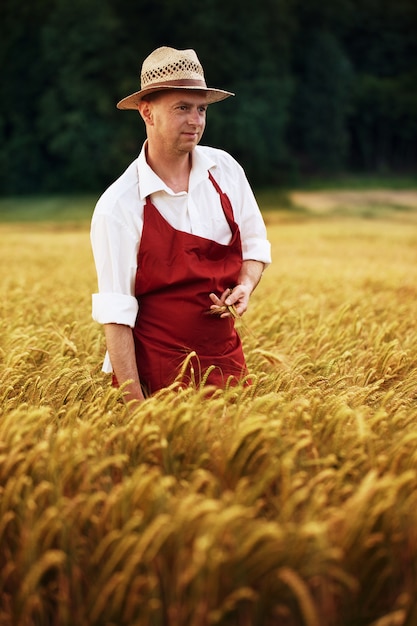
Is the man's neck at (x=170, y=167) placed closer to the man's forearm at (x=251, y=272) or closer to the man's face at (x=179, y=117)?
the man's face at (x=179, y=117)

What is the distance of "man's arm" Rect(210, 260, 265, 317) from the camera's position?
11.0ft

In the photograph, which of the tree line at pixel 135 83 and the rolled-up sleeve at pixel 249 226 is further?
the tree line at pixel 135 83

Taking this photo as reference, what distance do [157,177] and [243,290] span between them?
1.88 ft

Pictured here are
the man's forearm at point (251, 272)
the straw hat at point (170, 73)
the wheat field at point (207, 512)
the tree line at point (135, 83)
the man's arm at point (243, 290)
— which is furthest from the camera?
the tree line at point (135, 83)

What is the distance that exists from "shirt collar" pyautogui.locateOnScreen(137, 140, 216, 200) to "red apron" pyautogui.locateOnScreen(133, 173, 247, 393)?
63mm

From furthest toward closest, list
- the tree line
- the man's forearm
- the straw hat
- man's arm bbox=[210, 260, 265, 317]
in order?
the tree line → the man's forearm → man's arm bbox=[210, 260, 265, 317] → the straw hat

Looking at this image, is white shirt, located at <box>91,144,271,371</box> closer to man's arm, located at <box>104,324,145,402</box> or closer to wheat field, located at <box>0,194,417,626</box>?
man's arm, located at <box>104,324,145,402</box>

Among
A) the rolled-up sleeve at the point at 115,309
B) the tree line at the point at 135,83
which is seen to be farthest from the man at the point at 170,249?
the tree line at the point at 135,83

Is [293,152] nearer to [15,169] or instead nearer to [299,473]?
[15,169]

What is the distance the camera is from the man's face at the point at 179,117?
3244 millimetres

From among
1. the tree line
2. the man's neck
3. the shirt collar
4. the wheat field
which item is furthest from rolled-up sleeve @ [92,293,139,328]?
the tree line

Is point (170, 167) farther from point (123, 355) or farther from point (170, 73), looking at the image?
point (123, 355)

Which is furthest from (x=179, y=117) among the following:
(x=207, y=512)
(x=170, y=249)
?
(x=207, y=512)

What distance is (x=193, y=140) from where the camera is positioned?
10.7ft
